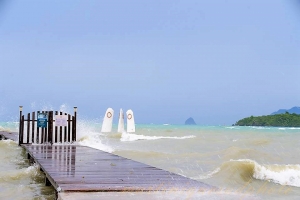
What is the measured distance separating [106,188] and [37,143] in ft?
31.2

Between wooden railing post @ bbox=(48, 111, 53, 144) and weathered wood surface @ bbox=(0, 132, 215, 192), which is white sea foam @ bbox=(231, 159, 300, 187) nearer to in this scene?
weathered wood surface @ bbox=(0, 132, 215, 192)

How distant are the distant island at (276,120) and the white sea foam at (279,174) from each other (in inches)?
2601

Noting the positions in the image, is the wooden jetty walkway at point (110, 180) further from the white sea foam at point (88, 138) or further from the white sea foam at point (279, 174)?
the white sea foam at point (88, 138)

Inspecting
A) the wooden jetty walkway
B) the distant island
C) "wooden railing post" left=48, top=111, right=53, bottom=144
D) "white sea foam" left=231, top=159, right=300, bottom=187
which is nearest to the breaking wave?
"white sea foam" left=231, top=159, right=300, bottom=187

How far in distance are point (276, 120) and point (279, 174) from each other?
70.3m

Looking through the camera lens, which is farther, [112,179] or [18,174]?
[18,174]

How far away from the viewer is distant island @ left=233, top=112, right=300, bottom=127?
247 ft

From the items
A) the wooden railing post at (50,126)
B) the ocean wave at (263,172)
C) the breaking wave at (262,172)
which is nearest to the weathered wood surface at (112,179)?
the breaking wave at (262,172)

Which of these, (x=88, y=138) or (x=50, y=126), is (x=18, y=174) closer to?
(x=50, y=126)

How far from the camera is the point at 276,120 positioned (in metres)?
78.4

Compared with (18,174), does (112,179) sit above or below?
above

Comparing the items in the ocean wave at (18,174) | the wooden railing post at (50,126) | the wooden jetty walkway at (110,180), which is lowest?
the ocean wave at (18,174)

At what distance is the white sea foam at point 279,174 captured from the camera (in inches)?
410

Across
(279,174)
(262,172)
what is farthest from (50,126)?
(279,174)
